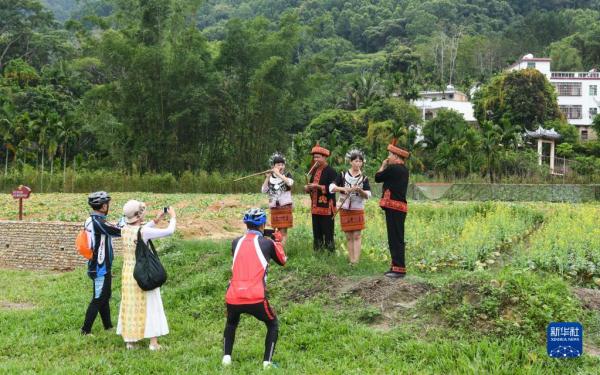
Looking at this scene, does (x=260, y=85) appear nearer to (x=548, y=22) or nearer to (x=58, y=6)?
(x=548, y=22)

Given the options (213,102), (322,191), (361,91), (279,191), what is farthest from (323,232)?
(361,91)

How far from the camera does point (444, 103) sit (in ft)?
155

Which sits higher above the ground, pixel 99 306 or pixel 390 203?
pixel 390 203

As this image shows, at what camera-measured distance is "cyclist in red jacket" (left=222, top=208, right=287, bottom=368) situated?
473 centimetres

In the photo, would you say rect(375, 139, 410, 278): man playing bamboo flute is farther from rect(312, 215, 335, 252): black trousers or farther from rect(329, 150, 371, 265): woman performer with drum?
rect(312, 215, 335, 252): black trousers

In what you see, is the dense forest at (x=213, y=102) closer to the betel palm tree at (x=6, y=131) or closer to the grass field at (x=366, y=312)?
the betel palm tree at (x=6, y=131)

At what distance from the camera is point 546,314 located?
4.98 meters

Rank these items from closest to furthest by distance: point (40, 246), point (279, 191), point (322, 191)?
point (322, 191) < point (279, 191) < point (40, 246)

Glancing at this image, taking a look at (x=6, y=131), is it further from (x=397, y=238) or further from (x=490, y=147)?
(x=397, y=238)

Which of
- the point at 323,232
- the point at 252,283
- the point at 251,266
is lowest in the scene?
the point at 323,232

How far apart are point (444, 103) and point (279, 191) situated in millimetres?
41609

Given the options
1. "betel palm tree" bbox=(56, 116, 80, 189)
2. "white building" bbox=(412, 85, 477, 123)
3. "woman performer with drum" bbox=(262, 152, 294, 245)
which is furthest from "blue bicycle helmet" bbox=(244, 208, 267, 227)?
"white building" bbox=(412, 85, 477, 123)

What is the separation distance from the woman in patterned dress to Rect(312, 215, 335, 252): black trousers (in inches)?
105

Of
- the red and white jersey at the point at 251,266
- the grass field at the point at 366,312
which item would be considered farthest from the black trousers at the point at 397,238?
the red and white jersey at the point at 251,266
